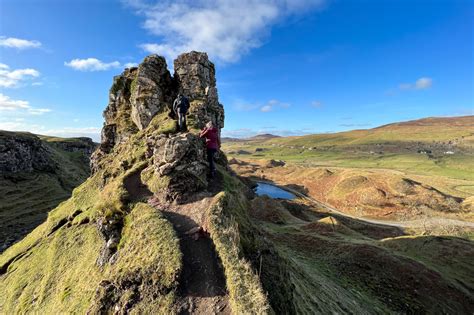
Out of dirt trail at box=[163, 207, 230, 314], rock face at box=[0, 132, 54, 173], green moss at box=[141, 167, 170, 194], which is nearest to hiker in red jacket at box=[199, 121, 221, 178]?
green moss at box=[141, 167, 170, 194]

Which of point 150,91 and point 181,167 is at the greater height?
point 150,91

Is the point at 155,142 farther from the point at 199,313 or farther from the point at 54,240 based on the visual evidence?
the point at 54,240

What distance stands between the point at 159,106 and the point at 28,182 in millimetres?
106655

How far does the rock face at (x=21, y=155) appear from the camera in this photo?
109438 mm

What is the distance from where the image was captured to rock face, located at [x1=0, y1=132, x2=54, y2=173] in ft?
359

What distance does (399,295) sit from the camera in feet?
87.9

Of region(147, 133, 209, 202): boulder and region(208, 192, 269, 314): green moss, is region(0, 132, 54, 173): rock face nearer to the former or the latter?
region(147, 133, 209, 202): boulder

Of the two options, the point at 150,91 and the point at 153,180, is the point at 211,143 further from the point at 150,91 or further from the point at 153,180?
the point at 150,91

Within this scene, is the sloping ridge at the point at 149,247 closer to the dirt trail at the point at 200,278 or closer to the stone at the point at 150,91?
the dirt trail at the point at 200,278

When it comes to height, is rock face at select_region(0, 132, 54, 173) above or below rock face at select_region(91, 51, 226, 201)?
below

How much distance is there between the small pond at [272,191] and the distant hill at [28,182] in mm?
95777

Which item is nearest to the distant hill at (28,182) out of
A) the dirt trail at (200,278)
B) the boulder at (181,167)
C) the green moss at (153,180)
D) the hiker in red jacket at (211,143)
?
the green moss at (153,180)

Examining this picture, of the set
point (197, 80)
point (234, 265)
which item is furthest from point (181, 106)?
point (234, 265)

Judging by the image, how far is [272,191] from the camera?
14712 cm
